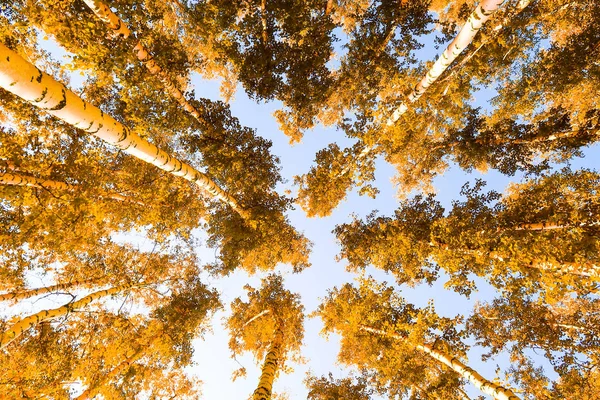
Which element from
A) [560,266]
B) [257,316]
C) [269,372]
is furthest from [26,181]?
[560,266]

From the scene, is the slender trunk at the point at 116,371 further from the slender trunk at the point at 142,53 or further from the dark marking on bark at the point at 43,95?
the slender trunk at the point at 142,53

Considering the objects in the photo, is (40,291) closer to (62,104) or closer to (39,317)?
(39,317)

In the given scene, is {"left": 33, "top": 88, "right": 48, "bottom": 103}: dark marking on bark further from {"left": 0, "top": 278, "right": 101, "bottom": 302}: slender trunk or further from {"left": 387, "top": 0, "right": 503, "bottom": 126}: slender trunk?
{"left": 0, "top": 278, "right": 101, "bottom": 302}: slender trunk

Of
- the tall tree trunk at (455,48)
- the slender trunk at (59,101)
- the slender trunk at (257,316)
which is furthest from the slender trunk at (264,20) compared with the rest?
the slender trunk at (257,316)

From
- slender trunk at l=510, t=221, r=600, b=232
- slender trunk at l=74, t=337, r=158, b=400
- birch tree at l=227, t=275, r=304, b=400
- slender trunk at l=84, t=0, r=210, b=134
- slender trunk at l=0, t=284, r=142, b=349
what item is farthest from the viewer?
birch tree at l=227, t=275, r=304, b=400

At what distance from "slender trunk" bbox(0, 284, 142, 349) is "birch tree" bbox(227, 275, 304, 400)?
4.71 metres

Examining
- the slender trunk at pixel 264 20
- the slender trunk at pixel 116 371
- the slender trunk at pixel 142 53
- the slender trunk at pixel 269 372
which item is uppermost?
the slender trunk at pixel 264 20

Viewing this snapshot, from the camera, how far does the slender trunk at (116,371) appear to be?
7.31 metres

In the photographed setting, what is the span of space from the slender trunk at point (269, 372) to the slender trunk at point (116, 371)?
433 centimetres

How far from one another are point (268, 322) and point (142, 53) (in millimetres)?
9637

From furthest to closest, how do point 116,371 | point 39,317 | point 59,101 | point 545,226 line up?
point 116,371 < point 545,226 < point 39,317 < point 59,101

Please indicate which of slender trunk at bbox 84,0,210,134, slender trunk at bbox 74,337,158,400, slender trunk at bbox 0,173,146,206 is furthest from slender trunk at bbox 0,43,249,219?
slender trunk at bbox 74,337,158,400

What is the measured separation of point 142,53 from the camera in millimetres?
6777

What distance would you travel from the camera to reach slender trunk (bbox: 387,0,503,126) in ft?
15.3
